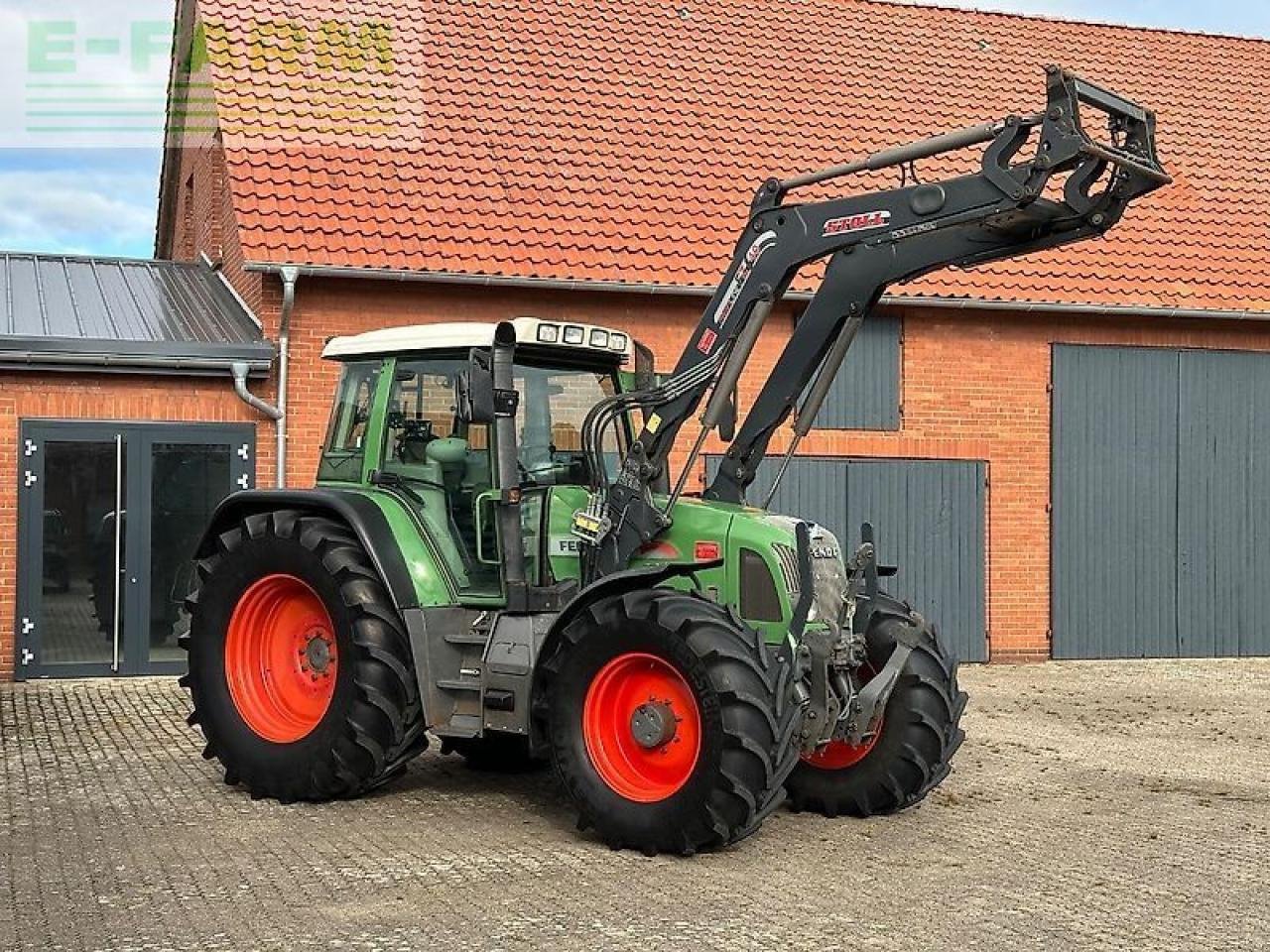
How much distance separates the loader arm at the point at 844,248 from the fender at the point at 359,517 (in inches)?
36.6

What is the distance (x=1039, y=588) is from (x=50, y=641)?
30.2 ft

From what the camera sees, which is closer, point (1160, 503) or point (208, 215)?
point (1160, 503)

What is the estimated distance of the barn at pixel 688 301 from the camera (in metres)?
13.9

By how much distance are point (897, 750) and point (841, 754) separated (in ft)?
1.12

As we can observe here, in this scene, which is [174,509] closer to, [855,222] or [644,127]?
[644,127]

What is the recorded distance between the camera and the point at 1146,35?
67.1 ft

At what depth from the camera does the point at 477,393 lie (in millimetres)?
7930

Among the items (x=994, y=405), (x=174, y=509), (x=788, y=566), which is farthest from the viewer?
(x=994, y=405)

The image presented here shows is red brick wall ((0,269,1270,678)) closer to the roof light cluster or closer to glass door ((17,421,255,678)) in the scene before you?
glass door ((17,421,255,678))

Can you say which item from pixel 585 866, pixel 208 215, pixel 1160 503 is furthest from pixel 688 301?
pixel 585 866

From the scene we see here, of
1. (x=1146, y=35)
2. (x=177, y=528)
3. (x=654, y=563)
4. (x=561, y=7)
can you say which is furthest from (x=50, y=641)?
(x=1146, y=35)

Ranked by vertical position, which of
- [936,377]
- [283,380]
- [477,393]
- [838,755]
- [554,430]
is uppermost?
[936,377]

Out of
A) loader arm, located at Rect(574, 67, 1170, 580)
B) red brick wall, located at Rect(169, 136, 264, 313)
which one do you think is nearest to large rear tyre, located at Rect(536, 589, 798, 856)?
loader arm, located at Rect(574, 67, 1170, 580)

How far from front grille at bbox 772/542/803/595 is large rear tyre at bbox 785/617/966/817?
769 mm
